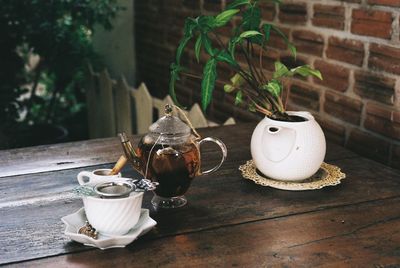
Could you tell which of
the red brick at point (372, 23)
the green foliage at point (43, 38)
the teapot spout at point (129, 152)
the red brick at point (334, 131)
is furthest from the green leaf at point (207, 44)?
the green foliage at point (43, 38)

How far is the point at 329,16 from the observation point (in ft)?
5.70

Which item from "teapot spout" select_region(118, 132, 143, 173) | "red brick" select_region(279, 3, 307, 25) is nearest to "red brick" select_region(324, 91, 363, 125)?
"red brick" select_region(279, 3, 307, 25)

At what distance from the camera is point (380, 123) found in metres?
1.59

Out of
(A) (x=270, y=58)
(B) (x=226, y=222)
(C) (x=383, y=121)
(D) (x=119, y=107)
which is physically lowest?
(D) (x=119, y=107)

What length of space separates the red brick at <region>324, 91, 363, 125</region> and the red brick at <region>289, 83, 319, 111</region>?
62 mm

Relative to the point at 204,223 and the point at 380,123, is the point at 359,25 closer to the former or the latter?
the point at 380,123

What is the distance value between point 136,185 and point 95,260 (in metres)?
0.17

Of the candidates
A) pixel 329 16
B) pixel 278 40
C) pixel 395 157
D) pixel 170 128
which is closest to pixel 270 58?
pixel 278 40

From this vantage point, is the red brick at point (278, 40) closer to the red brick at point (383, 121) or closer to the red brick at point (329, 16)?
the red brick at point (329, 16)

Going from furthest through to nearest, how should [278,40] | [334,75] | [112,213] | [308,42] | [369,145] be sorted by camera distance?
[278,40], [308,42], [334,75], [369,145], [112,213]

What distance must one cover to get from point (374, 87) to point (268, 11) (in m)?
0.64

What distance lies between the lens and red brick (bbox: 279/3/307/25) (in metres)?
1.87

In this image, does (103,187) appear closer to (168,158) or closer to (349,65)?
(168,158)

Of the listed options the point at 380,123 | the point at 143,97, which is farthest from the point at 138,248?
the point at 143,97
